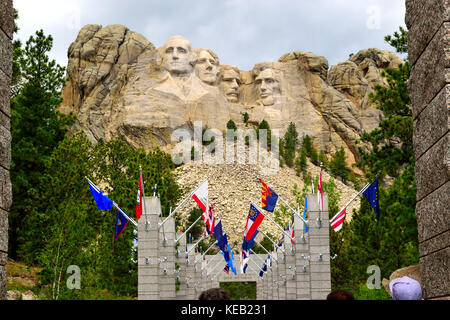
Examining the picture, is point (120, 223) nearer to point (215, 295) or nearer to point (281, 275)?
point (281, 275)

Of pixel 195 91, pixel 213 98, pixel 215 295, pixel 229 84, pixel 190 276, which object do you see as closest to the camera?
pixel 215 295

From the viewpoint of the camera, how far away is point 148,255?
21.8 metres

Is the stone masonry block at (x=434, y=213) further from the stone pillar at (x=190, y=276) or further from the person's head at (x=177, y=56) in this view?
the person's head at (x=177, y=56)

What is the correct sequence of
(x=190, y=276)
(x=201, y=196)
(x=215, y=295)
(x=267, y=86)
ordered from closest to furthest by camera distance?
1. (x=215, y=295)
2. (x=201, y=196)
3. (x=190, y=276)
4. (x=267, y=86)

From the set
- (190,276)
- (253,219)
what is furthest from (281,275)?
(253,219)

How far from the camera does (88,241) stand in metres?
32.1

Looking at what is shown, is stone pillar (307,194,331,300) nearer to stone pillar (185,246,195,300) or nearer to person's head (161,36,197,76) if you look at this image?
stone pillar (185,246,195,300)

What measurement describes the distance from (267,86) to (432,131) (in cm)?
11657

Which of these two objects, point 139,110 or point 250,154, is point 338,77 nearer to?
point 250,154

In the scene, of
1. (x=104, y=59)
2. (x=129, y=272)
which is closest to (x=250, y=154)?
(x=104, y=59)

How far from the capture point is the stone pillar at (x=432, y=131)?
23.4 ft

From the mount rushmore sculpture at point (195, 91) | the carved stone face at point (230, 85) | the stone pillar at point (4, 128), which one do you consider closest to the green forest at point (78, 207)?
the stone pillar at point (4, 128)

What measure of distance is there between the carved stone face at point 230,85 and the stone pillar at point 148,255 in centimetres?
10375
